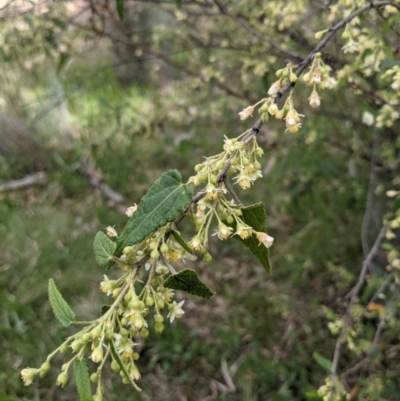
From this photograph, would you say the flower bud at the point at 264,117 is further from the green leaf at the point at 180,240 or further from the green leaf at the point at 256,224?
the green leaf at the point at 180,240

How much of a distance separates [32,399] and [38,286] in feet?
2.28

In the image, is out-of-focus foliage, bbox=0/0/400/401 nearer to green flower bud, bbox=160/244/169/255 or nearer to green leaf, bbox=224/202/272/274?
green leaf, bbox=224/202/272/274

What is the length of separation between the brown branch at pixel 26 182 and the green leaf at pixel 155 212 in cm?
315

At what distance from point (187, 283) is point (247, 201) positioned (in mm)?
2391

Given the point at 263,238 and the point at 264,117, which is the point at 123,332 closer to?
the point at 263,238

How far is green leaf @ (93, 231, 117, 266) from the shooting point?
764mm

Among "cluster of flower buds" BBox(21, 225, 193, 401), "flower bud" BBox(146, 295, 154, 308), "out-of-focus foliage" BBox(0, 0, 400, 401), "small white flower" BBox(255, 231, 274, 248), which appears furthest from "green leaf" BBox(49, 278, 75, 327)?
"out-of-focus foliage" BBox(0, 0, 400, 401)

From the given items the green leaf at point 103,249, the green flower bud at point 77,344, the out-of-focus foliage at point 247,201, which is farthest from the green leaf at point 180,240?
the out-of-focus foliage at point 247,201

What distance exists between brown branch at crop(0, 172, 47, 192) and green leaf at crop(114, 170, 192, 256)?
315 cm

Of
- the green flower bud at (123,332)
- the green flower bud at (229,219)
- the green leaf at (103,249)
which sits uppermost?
the green leaf at (103,249)

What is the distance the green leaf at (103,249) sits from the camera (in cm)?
76

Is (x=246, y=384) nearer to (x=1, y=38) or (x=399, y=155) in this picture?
(x=399, y=155)

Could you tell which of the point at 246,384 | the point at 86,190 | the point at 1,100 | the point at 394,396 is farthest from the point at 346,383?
the point at 1,100

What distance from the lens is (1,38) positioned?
227 cm
